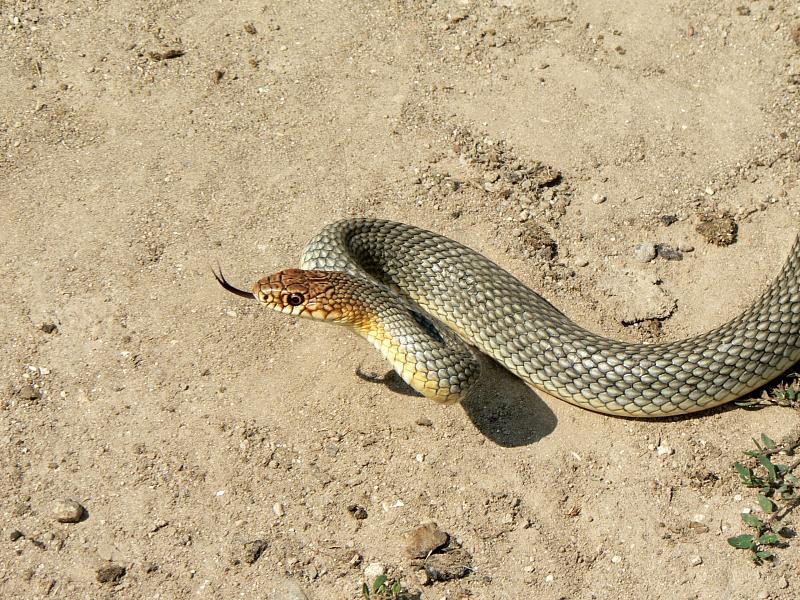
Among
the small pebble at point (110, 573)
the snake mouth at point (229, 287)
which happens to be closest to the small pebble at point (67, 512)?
the small pebble at point (110, 573)

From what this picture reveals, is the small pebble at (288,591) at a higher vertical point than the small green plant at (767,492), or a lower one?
lower

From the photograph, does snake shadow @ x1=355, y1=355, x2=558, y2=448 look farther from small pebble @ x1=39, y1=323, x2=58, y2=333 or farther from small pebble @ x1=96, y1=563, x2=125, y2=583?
small pebble @ x1=39, y1=323, x2=58, y2=333

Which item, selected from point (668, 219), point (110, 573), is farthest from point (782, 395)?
point (110, 573)

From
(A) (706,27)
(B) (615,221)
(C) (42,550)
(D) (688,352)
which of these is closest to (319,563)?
(C) (42,550)

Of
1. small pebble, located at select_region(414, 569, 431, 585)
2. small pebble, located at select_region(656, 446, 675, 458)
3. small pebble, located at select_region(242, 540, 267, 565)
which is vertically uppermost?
small pebble, located at select_region(656, 446, 675, 458)

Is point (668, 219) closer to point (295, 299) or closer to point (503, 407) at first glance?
point (503, 407)

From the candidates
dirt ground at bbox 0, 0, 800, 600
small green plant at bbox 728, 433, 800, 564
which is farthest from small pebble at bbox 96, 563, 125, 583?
small green plant at bbox 728, 433, 800, 564

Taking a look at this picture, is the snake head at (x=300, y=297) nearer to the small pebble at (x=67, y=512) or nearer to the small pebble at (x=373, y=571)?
the small pebble at (x=373, y=571)
